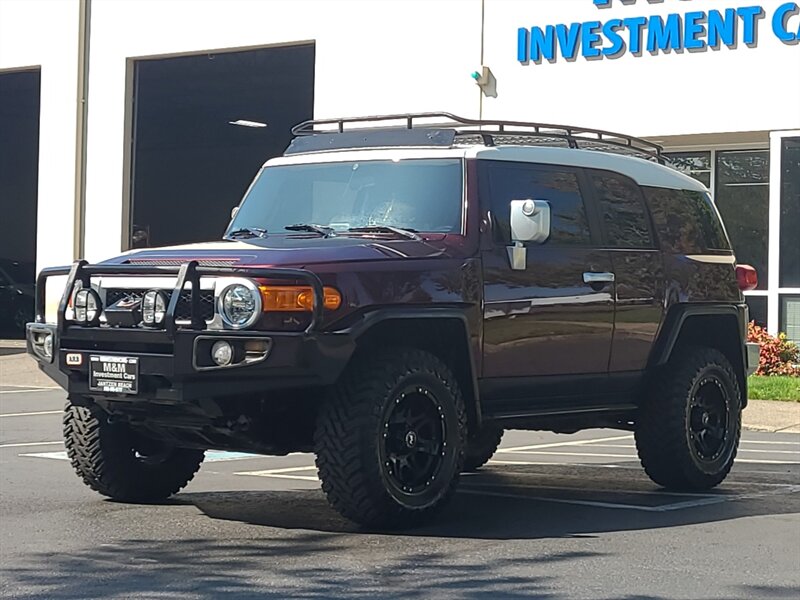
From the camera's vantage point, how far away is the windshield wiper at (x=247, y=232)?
28.2 ft

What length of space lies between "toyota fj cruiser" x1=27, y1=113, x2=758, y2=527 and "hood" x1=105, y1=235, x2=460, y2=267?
0.07ft

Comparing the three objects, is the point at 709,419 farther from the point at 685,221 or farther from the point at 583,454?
the point at 583,454

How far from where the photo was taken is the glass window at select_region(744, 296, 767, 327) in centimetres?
2019

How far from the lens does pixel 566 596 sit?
604cm

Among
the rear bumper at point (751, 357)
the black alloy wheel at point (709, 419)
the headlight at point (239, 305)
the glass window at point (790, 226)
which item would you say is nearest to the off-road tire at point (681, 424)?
the black alloy wheel at point (709, 419)

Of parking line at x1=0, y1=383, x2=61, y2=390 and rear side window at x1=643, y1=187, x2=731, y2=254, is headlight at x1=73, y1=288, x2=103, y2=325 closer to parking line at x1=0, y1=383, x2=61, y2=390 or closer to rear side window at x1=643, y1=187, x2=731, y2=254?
rear side window at x1=643, y1=187, x2=731, y2=254

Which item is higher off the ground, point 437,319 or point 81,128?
point 81,128

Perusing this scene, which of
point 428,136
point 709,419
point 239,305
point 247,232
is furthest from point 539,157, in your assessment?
point 239,305

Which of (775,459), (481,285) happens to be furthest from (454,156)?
(775,459)

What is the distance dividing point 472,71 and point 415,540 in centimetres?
1456

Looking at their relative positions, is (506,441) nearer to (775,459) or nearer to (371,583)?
(775,459)

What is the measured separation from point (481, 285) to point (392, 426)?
39.7 inches

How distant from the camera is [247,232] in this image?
28.4ft

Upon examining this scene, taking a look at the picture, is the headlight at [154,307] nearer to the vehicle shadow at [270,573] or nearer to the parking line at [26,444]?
the vehicle shadow at [270,573]
